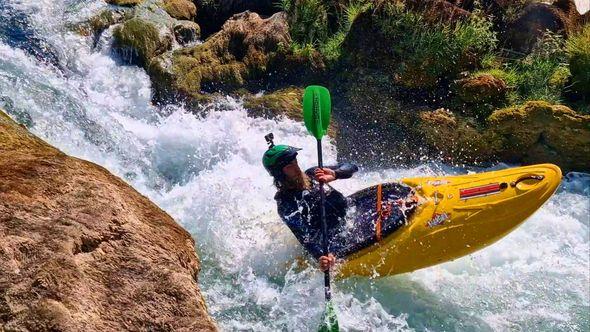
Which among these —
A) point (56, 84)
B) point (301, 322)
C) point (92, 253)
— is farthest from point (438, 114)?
point (92, 253)

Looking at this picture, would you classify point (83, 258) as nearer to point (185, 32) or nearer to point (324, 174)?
point (324, 174)

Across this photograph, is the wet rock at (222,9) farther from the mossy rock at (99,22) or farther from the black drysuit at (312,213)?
the black drysuit at (312,213)

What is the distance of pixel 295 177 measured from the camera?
417 cm

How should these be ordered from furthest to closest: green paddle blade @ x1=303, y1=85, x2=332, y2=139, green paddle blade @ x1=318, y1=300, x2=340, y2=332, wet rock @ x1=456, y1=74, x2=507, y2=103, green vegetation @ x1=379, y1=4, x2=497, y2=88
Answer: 1. green vegetation @ x1=379, y1=4, x2=497, y2=88
2. wet rock @ x1=456, y1=74, x2=507, y2=103
3. green paddle blade @ x1=303, y1=85, x2=332, y2=139
4. green paddle blade @ x1=318, y1=300, x2=340, y2=332

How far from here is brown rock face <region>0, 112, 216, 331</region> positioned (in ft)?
6.16

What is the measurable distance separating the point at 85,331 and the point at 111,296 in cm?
16

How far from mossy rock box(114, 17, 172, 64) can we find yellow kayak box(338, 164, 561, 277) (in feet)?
14.4

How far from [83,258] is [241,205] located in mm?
3193

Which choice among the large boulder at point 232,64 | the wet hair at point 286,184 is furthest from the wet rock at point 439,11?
the wet hair at point 286,184

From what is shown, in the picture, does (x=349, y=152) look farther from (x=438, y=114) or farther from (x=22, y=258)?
(x=22, y=258)

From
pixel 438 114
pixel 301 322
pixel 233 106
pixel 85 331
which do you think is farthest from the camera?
pixel 233 106

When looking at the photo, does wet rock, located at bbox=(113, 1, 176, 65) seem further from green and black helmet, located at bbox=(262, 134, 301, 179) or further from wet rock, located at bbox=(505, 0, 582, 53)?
wet rock, located at bbox=(505, 0, 582, 53)

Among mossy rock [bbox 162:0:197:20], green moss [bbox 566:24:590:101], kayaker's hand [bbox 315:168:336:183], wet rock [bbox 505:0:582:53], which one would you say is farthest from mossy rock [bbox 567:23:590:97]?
mossy rock [bbox 162:0:197:20]

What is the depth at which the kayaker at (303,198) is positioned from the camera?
4.05m
